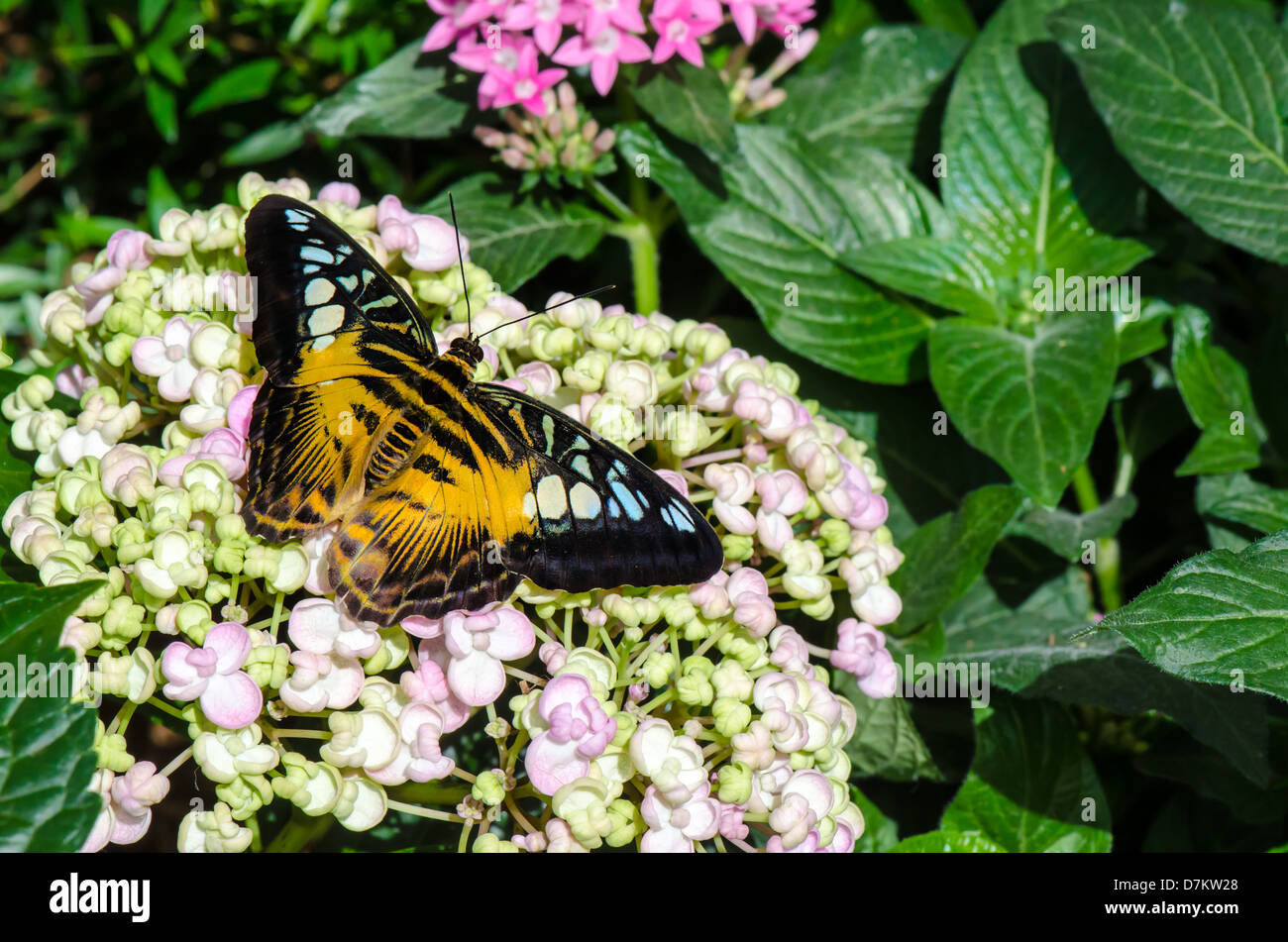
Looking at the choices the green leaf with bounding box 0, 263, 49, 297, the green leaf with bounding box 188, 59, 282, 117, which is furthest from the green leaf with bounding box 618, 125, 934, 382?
the green leaf with bounding box 0, 263, 49, 297

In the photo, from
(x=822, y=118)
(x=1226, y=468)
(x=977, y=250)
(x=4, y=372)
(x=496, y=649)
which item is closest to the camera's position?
(x=496, y=649)

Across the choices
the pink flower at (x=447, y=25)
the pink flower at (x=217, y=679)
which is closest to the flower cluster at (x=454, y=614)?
the pink flower at (x=217, y=679)

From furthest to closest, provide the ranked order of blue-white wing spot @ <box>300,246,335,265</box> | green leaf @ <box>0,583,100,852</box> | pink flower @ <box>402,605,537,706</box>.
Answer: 1. blue-white wing spot @ <box>300,246,335,265</box>
2. pink flower @ <box>402,605,537,706</box>
3. green leaf @ <box>0,583,100,852</box>

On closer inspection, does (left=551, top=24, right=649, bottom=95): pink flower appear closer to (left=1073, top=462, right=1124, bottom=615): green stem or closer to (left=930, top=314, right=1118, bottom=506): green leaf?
(left=930, top=314, right=1118, bottom=506): green leaf

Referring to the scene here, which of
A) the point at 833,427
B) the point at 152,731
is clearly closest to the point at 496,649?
the point at 833,427

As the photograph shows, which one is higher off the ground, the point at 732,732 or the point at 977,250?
the point at 977,250

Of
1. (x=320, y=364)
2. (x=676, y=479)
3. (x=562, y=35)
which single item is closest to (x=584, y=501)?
(x=676, y=479)

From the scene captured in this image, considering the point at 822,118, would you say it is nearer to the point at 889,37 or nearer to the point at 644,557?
the point at 889,37
